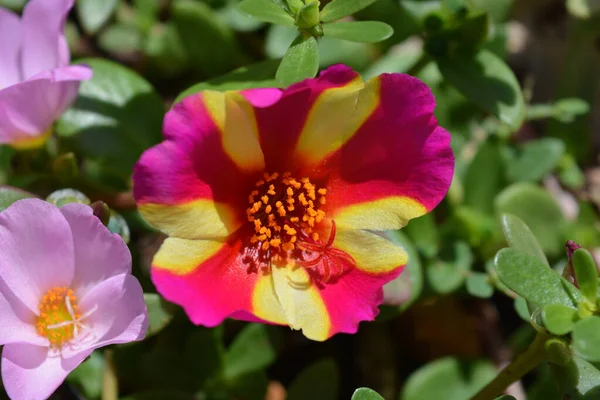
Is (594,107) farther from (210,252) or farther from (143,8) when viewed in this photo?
(210,252)

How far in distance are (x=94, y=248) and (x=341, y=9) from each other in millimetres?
831

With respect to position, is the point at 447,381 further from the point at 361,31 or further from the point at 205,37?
the point at 205,37

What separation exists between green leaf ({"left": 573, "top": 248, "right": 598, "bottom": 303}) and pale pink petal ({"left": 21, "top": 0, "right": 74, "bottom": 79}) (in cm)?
140

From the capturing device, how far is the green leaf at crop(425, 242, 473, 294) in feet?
7.74

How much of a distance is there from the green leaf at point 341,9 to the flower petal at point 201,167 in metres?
0.36

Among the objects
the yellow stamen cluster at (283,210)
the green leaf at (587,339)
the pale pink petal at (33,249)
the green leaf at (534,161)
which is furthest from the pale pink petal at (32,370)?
the green leaf at (534,161)

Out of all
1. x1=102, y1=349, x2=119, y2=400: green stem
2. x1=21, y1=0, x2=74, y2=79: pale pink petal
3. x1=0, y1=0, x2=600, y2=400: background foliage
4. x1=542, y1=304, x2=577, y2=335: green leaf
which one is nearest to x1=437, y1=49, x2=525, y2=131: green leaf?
x1=0, y1=0, x2=600, y2=400: background foliage

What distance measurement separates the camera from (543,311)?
5.01 feet

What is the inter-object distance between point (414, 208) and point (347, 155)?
21cm

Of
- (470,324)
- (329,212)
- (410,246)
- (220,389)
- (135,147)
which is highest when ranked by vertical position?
(329,212)

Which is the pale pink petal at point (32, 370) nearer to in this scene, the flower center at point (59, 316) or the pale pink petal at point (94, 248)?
the flower center at point (59, 316)

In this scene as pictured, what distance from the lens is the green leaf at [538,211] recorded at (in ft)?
8.50

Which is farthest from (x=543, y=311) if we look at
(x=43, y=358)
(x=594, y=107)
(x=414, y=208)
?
(x=594, y=107)

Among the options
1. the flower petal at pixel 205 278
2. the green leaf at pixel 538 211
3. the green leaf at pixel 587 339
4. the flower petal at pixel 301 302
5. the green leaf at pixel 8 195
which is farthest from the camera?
the green leaf at pixel 538 211
